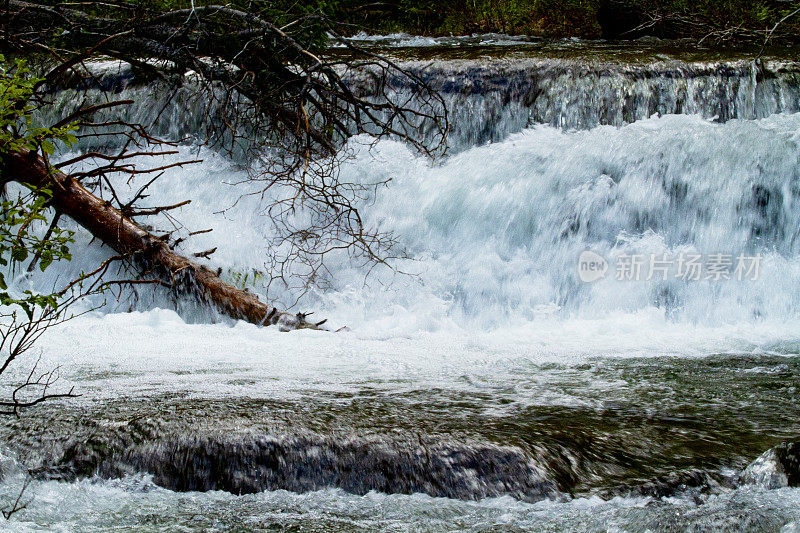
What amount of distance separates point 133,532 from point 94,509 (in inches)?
8.0

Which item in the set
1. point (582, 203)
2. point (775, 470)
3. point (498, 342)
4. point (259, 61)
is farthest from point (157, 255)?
point (775, 470)

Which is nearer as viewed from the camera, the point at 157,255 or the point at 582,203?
the point at 157,255

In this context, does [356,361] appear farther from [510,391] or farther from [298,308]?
[298,308]

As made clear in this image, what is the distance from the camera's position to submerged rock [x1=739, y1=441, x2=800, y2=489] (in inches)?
87.7

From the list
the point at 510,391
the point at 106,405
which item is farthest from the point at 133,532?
the point at 510,391

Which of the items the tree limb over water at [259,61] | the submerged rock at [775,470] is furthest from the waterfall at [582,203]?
the submerged rock at [775,470]

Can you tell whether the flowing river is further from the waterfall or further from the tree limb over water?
the tree limb over water

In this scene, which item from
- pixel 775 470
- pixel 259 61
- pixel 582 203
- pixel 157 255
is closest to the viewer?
pixel 775 470

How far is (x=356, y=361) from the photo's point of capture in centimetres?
391

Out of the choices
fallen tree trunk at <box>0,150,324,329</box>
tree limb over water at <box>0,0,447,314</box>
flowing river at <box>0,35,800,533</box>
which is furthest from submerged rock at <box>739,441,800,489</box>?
tree limb over water at <box>0,0,447,314</box>

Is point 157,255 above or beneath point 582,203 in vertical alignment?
beneath

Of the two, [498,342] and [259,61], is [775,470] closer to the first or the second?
[498,342]

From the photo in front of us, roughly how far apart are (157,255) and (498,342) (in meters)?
2.34

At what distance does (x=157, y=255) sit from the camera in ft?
17.0
